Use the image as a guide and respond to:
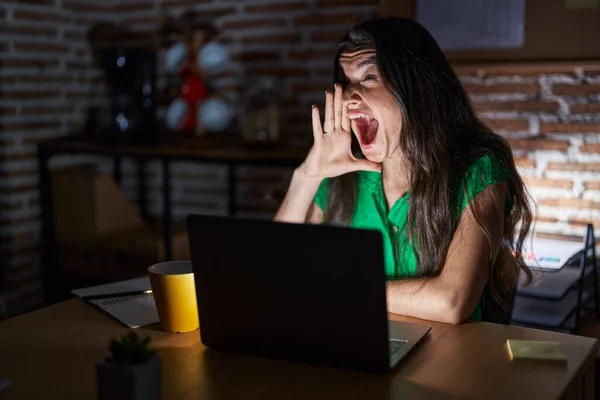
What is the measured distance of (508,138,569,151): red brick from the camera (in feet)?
8.66

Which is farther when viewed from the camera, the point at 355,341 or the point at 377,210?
the point at 377,210

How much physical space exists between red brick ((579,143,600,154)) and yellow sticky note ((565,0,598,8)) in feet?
1.45

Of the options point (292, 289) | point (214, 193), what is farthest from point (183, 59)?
point (292, 289)

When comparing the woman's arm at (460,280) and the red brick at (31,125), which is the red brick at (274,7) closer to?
the red brick at (31,125)

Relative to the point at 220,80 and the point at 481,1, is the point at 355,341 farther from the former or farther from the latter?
the point at 220,80

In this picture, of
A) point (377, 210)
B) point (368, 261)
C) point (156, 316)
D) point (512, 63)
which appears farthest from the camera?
point (512, 63)

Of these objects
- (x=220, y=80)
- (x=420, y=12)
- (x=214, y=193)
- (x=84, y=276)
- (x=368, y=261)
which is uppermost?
(x=420, y=12)

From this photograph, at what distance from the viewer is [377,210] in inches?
72.5

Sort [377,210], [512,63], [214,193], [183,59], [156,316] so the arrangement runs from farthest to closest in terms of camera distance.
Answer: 1. [214,193]
2. [183,59]
3. [512,63]
4. [377,210]
5. [156,316]

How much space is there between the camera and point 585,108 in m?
2.60

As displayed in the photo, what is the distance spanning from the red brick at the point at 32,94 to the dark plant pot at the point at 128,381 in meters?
2.69

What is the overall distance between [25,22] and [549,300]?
2.44m

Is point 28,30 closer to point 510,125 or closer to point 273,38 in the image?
point 273,38

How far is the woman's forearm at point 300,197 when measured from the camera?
73.2 inches
